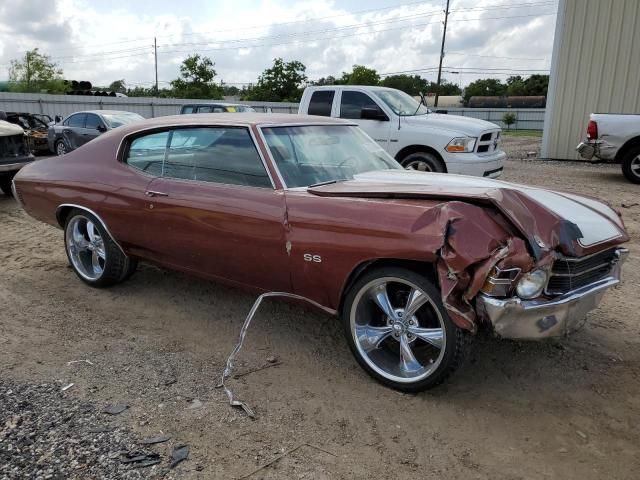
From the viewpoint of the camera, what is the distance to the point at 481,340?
149 inches

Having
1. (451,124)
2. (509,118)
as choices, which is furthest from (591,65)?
(509,118)

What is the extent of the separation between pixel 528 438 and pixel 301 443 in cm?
118

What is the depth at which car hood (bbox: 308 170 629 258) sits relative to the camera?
282 centimetres

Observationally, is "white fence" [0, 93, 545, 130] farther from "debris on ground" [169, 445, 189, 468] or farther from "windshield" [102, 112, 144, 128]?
"debris on ground" [169, 445, 189, 468]

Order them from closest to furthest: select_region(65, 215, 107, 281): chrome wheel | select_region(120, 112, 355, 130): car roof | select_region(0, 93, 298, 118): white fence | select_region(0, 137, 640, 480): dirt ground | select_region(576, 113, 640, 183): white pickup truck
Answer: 1. select_region(0, 137, 640, 480): dirt ground
2. select_region(120, 112, 355, 130): car roof
3. select_region(65, 215, 107, 281): chrome wheel
4. select_region(576, 113, 640, 183): white pickup truck
5. select_region(0, 93, 298, 118): white fence

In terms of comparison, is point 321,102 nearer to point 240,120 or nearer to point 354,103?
point 354,103

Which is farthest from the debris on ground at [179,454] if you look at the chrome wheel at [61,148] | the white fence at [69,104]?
the white fence at [69,104]

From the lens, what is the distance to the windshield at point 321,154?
3.72m

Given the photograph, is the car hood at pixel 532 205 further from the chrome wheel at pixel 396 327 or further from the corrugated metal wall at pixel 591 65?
the corrugated metal wall at pixel 591 65

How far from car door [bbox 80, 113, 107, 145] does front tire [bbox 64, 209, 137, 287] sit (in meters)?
10.1

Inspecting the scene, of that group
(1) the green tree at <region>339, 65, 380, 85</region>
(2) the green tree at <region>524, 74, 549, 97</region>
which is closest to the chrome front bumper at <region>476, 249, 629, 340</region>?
(1) the green tree at <region>339, 65, 380, 85</region>

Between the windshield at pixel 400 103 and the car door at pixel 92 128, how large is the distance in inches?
→ 329

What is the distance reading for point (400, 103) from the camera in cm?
945

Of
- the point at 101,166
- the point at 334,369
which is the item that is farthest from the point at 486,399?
the point at 101,166
